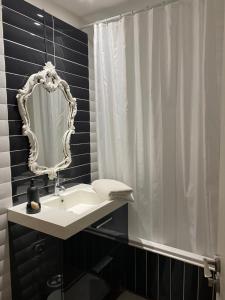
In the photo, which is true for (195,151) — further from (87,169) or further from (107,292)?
(107,292)

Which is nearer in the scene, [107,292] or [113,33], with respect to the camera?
[107,292]

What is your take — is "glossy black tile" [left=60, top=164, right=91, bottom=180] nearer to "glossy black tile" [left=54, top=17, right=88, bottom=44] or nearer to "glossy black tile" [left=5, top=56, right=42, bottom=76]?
"glossy black tile" [left=5, top=56, right=42, bottom=76]

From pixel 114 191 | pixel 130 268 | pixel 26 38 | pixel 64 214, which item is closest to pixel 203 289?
pixel 130 268

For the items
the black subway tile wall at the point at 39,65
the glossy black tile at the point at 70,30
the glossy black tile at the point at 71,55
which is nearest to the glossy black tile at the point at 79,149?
the black subway tile wall at the point at 39,65

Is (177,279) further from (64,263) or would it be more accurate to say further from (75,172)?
(75,172)

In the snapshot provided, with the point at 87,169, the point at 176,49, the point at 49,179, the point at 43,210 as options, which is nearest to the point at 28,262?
the point at 43,210

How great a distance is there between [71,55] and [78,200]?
1281mm

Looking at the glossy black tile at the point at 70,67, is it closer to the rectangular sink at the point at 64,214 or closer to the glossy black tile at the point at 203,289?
the rectangular sink at the point at 64,214

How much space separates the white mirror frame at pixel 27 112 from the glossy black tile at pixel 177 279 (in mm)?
1182

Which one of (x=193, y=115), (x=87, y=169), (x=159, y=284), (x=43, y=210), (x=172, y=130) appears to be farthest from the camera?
(x=87, y=169)

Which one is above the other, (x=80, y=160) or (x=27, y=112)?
(x=27, y=112)

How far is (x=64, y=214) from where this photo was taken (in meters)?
1.39

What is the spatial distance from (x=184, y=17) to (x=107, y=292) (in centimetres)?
215

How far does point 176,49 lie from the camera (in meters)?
1.61
